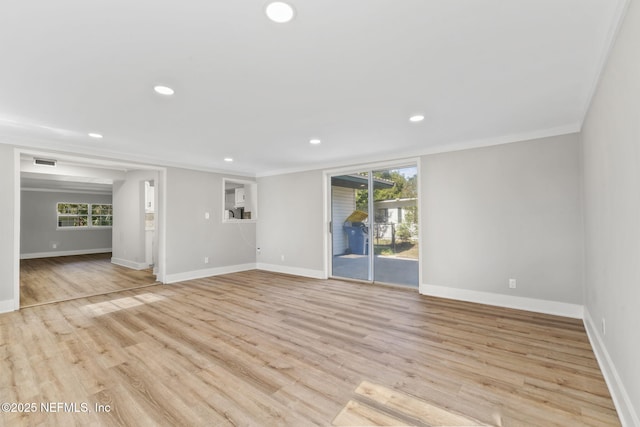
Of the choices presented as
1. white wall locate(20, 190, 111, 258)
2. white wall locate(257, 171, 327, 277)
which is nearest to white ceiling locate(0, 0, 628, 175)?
white wall locate(257, 171, 327, 277)

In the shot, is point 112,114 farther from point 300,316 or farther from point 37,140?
point 300,316

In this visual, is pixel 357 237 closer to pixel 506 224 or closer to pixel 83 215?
pixel 506 224

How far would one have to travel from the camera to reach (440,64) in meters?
2.00

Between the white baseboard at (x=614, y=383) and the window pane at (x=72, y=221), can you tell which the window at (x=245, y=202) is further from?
the window pane at (x=72, y=221)

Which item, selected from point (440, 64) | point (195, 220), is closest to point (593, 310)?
point (440, 64)

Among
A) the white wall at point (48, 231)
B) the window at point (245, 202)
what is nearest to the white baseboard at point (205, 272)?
the window at point (245, 202)

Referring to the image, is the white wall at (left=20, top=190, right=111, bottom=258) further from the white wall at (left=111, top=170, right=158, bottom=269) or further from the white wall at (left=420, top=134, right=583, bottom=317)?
the white wall at (left=420, top=134, right=583, bottom=317)

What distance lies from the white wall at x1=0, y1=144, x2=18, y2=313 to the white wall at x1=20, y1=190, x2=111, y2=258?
6.96 meters

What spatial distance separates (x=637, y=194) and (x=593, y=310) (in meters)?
1.90

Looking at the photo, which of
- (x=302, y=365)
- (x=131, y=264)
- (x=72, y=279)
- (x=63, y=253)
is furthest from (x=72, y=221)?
(x=302, y=365)

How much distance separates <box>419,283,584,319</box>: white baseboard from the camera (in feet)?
11.0

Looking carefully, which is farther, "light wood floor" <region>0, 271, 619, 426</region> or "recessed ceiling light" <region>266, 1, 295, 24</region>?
"light wood floor" <region>0, 271, 619, 426</region>

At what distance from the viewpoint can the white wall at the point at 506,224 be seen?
11.1 ft

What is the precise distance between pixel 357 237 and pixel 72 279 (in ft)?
18.9
